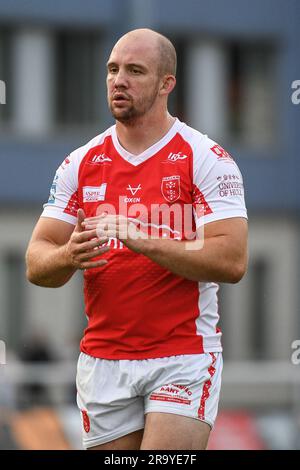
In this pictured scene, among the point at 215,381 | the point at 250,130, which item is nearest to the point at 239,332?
the point at 250,130

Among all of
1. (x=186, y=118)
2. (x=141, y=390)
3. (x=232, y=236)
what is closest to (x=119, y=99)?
(x=232, y=236)

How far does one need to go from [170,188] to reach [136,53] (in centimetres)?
60

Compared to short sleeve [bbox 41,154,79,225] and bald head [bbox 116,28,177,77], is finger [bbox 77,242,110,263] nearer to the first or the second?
short sleeve [bbox 41,154,79,225]

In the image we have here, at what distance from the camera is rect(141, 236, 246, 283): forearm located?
511 centimetres

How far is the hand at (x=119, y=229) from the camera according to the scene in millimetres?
4992

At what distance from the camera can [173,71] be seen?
5.47 metres

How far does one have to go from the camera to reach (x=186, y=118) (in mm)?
21984

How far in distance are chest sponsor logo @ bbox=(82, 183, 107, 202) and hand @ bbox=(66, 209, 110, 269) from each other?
306 millimetres

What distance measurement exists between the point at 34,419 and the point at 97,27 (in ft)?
35.5

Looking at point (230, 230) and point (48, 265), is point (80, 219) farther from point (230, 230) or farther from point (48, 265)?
point (230, 230)

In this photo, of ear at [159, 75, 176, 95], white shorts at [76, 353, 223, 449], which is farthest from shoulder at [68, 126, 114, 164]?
white shorts at [76, 353, 223, 449]

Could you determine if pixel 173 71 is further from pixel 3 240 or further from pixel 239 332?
pixel 239 332

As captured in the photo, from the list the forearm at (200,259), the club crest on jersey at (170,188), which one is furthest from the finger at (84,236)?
the club crest on jersey at (170,188)

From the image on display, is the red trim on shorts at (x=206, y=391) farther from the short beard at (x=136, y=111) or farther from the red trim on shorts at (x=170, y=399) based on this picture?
the short beard at (x=136, y=111)
